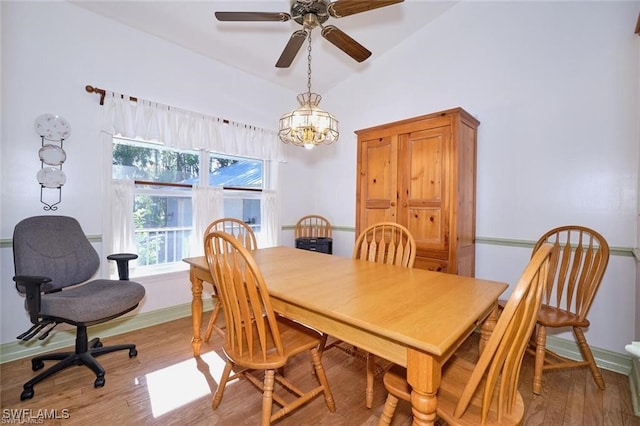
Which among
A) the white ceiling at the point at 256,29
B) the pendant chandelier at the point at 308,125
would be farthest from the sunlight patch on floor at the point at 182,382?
the white ceiling at the point at 256,29

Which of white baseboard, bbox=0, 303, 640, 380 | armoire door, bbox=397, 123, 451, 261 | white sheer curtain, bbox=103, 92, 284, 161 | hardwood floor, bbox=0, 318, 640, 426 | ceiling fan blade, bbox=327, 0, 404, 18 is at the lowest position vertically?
hardwood floor, bbox=0, 318, 640, 426

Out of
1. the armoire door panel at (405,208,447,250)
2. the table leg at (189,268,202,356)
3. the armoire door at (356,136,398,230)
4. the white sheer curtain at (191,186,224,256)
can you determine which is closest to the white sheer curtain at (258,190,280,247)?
the white sheer curtain at (191,186,224,256)

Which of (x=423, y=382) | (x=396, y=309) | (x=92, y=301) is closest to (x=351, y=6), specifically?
(x=396, y=309)

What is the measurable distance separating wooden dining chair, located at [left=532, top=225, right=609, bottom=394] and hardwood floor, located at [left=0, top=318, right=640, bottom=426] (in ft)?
0.39

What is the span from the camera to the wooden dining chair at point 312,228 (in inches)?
145

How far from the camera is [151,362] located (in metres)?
1.96

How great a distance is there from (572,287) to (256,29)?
3.21 m

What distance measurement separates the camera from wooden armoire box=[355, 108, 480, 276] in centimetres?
223

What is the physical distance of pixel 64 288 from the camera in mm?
2035

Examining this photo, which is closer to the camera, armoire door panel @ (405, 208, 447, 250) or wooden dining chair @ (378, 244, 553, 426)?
wooden dining chair @ (378, 244, 553, 426)

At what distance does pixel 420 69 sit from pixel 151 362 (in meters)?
3.54

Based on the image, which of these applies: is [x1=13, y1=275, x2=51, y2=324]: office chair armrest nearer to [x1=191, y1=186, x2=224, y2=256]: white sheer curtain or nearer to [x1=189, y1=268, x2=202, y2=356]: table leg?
[x1=189, y1=268, x2=202, y2=356]: table leg

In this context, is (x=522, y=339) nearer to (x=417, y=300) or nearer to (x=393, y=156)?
(x=417, y=300)

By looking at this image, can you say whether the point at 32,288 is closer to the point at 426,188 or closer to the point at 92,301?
the point at 92,301
